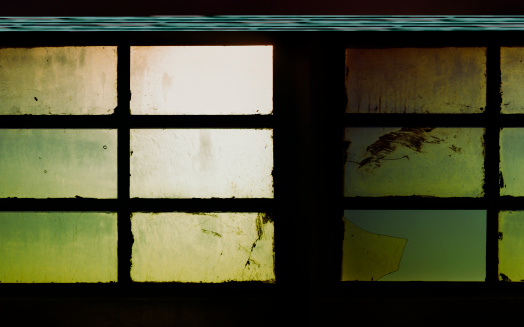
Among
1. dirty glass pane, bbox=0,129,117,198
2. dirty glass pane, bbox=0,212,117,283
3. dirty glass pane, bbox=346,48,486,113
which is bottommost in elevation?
dirty glass pane, bbox=0,212,117,283

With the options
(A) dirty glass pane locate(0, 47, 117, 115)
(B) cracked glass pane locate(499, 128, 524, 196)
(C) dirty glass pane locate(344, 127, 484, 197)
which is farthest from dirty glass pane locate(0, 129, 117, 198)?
(B) cracked glass pane locate(499, 128, 524, 196)

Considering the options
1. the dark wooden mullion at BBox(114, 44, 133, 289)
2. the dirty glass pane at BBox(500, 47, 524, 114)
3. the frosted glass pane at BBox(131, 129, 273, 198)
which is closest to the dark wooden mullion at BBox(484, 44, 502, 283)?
the dirty glass pane at BBox(500, 47, 524, 114)

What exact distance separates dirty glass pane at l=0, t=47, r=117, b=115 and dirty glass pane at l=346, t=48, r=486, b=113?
1867 mm

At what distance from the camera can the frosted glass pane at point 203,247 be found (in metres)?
2.71

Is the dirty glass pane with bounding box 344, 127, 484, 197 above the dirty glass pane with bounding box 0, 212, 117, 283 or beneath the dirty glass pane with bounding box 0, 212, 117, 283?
above

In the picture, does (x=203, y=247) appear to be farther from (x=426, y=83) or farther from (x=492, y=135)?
(x=492, y=135)

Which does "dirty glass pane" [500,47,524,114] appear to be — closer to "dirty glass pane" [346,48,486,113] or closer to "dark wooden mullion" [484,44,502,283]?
"dark wooden mullion" [484,44,502,283]

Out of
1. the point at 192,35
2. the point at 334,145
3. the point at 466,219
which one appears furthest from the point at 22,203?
the point at 466,219

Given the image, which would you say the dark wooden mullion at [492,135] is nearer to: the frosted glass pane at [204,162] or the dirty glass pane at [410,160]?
the dirty glass pane at [410,160]

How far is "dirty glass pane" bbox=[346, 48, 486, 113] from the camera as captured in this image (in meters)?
2.70

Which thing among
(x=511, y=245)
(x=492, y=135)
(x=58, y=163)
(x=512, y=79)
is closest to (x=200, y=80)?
(x=58, y=163)

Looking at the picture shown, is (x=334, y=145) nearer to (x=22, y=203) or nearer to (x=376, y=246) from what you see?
(x=376, y=246)

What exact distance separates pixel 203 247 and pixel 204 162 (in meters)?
0.65
